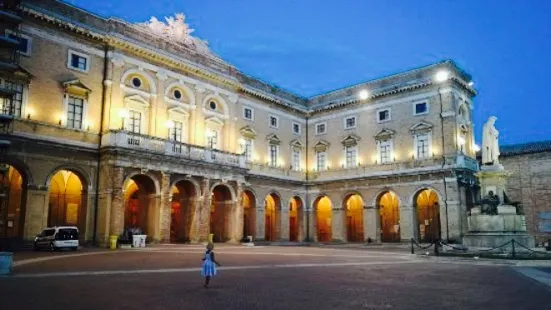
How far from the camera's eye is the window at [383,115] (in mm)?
43406

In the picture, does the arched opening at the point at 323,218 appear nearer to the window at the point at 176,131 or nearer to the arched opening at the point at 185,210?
the arched opening at the point at 185,210

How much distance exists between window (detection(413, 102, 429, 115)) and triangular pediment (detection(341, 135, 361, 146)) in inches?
240

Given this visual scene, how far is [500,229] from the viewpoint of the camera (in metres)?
25.2

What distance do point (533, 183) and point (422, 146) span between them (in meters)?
12.1

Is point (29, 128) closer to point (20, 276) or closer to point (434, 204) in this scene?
point (20, 276)

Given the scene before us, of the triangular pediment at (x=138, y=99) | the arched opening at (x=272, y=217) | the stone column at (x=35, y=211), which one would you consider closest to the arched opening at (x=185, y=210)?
the triangular pediment at (x=138, y=99)

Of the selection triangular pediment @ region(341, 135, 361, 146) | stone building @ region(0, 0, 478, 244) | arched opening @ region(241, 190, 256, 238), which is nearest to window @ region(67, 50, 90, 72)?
stone building @ region(0, 0, 478, 244)

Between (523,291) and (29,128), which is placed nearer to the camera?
(523,291)

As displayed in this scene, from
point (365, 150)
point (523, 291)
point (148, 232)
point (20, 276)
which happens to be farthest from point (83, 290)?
point (365, 150)

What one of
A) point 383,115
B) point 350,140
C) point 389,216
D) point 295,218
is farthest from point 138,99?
point 389,216

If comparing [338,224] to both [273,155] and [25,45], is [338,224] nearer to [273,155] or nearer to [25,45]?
[273,155]

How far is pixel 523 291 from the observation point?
1197 cm

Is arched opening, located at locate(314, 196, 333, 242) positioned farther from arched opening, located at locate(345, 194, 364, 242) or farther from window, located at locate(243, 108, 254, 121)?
window, located at locate(243, 108, 254, 121)

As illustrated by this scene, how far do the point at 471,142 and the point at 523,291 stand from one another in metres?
32.1
